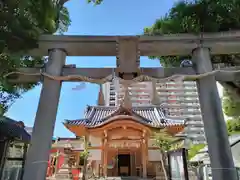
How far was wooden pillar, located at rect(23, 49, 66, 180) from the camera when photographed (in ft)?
10.1

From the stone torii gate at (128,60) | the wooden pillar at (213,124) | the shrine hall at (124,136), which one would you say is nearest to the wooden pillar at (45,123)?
the stone torii gate at (128,60)

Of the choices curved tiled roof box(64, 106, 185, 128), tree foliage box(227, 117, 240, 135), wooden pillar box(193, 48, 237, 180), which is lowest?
wooden pillar box(193, 48, 237, 180)

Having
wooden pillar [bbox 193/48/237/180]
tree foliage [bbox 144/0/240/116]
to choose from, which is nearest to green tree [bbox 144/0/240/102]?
tree foliage [bbox 144/0/240/116]

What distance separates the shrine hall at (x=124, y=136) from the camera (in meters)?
10.4

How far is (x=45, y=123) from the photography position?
333 centimetres

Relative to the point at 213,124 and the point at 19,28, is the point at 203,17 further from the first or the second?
the point at 19,28

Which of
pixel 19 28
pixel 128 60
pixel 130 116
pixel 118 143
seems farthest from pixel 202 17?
pixel 118 143

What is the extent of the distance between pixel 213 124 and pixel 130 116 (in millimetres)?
7066

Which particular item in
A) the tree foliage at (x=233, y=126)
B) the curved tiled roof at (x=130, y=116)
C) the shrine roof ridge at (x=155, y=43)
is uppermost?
the curved tiled roof at (x=130, y=116)

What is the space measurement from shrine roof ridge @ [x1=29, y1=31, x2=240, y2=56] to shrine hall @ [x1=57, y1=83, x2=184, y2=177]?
17.3ft

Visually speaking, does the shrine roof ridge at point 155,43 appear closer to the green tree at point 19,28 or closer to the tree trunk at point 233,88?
the green tree at point 19,28

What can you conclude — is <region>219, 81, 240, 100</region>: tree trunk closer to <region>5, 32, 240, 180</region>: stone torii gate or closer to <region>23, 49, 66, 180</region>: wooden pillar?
<region>5, 32, 240, 180</region>: stone torii gate

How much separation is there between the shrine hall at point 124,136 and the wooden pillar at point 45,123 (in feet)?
18.0

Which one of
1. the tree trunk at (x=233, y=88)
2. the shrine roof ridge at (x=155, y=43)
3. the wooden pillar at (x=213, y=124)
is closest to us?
the wooden pillar at (x=213, y=124)
